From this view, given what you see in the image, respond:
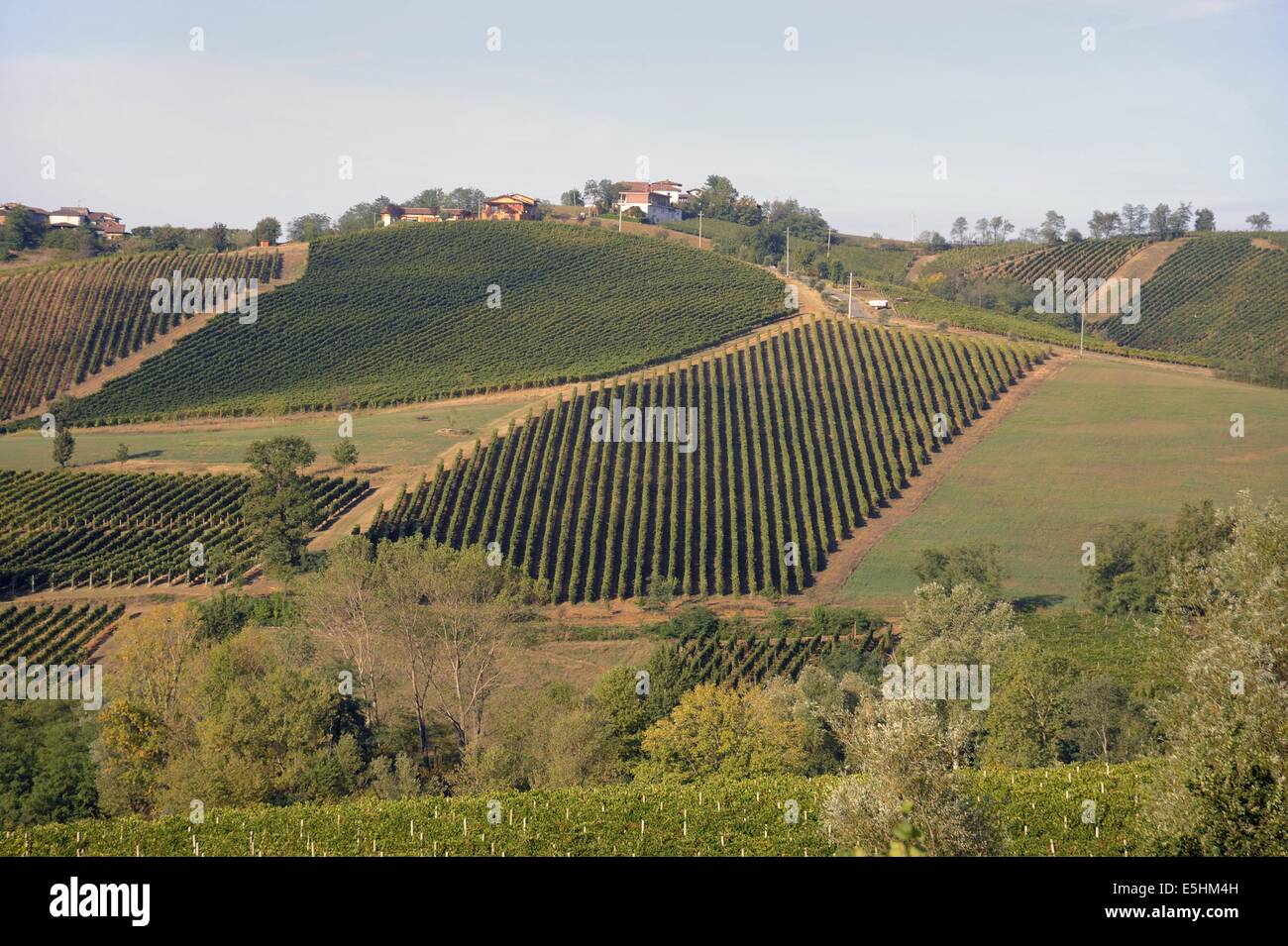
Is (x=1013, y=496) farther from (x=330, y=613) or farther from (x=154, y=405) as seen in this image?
(x=154, y=405)

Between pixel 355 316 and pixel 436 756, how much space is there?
243 feet

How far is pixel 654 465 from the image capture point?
218ft

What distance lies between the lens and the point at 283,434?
7681 centimetres

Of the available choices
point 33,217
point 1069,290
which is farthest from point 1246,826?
point 33,217

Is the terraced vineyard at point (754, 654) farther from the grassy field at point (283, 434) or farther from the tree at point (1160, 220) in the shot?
the tree at point (1160, 220)

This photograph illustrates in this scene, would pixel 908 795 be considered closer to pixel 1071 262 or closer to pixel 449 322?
pixel 449 322

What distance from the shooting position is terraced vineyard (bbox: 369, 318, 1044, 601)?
184ft

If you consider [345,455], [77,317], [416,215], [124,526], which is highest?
[416,215]

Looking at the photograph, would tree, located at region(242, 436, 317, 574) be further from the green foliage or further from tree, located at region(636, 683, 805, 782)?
tree, located at region(636, 683, 805, 782)

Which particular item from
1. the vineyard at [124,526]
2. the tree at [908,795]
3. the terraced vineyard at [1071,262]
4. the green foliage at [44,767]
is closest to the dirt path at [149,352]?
the vineyard at [124,526]

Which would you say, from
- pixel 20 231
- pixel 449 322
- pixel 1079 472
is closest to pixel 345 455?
pixel 449 322

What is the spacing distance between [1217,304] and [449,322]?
273ft

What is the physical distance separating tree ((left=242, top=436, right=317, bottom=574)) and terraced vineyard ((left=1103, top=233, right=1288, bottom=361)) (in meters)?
85.9

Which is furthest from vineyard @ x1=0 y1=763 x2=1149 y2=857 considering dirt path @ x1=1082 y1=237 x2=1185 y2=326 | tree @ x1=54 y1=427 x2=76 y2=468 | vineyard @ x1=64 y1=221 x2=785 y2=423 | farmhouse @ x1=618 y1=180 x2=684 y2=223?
farmhouse @ x1=618 y1=180 x2=684 y2=223
